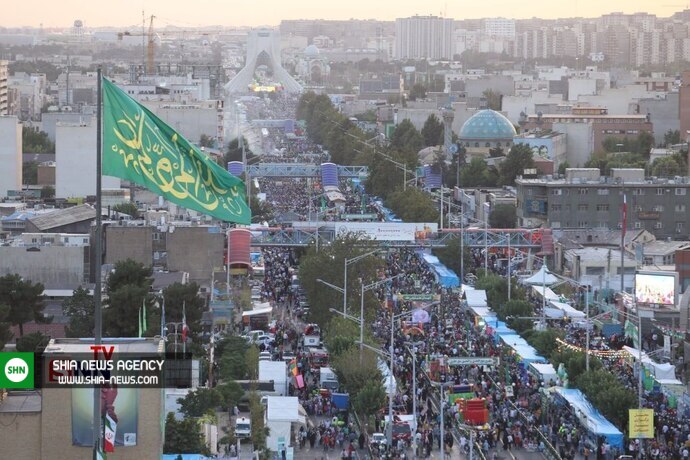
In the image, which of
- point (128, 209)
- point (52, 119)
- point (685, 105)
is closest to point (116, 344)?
point (128, 209)

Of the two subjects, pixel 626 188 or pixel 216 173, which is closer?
pixel 216 173

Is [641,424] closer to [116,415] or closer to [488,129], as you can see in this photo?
[116,415]

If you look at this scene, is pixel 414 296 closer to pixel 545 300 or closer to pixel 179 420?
pixel 545 300

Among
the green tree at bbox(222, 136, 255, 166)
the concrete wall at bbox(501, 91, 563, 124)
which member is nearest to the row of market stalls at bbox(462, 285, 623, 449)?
the green tree at bbox(222, 136, 255, 166)

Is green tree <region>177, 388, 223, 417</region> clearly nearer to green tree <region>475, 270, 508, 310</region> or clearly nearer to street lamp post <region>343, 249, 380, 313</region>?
street lamp post <region>343, 249, 380, 313</region>

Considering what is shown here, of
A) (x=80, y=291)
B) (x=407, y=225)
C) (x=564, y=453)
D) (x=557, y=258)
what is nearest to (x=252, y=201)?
(x=407, y=225)
